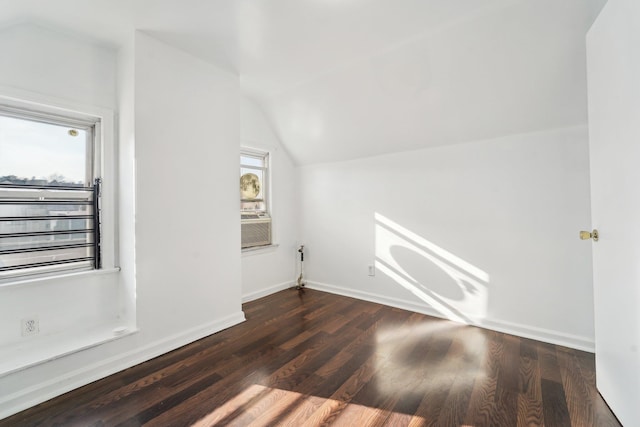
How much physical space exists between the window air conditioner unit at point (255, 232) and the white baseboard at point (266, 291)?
1.98ft

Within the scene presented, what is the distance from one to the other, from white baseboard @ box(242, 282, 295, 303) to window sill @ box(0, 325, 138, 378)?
1.42m

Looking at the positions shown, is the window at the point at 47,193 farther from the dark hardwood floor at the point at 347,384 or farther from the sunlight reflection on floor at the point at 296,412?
the sunlight reflection on floor at the point at 296,412

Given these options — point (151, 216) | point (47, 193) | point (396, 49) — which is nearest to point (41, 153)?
point (47, 193)

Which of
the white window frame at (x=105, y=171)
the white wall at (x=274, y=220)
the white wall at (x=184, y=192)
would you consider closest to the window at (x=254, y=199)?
the white wall at (x=274, y=220)

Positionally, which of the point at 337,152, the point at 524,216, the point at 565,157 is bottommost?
the point at 524,216

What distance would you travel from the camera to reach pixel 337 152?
3.56 meters

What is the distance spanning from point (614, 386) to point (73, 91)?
13.3 ft

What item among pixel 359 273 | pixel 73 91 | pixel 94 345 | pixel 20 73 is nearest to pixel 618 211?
pixel 359 273

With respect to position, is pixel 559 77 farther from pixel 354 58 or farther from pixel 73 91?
Result: pixel 73 91

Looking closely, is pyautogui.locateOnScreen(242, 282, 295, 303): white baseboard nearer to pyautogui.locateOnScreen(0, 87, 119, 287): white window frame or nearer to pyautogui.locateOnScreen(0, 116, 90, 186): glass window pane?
pyautogui.locateOnScreen(0, 87, 119, 287): white window frame

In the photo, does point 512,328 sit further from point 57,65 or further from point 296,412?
point 57,65

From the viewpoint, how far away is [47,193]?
2.03 metres

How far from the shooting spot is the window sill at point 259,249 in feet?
11.2

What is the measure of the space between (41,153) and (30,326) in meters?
1.26
